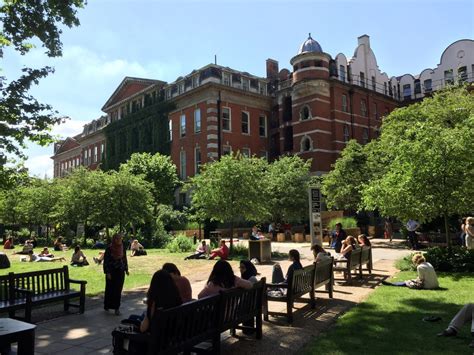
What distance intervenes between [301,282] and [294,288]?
43 centimetres

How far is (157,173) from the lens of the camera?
3716 cm

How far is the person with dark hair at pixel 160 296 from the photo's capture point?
5219 mm

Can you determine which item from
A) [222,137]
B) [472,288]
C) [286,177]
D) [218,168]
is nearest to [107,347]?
[472,288]

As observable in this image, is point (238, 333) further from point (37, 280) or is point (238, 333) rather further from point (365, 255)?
point (365, 255)

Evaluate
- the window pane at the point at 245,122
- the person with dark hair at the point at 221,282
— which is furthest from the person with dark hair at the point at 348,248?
the window pane at the point at 245,122

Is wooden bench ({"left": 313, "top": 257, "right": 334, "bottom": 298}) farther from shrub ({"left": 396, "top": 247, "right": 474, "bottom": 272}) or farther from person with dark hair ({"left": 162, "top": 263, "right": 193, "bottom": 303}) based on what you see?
shrub ({"left": 396, "top": 247, "right": 474, "bottom": 272})

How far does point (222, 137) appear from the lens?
42.1m

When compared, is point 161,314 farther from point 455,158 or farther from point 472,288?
point 455,158

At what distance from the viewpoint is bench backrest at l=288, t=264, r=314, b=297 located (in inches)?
311

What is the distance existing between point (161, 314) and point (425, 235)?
20.3 m

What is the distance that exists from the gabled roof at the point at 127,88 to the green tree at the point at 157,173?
1430 centimetres

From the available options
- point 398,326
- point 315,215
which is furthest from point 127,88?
point 398,326

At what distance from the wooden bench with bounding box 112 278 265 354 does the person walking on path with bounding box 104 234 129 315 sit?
130 inches

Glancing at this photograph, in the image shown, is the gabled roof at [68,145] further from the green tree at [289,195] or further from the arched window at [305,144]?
the green tree at [289,195]
